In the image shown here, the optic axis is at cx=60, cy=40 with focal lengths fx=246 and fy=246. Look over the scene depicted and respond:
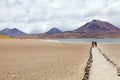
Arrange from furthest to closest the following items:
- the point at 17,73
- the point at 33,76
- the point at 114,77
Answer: the point at 17,73, the point at 33,76, the point at 114,77

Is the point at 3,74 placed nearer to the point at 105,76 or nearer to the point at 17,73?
the point at 17,73

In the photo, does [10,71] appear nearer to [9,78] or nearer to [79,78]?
[9,78]

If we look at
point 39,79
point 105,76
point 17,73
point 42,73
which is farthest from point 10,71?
point 105,76

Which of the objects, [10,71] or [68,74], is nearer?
[68,74]

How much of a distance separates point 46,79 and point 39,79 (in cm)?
40

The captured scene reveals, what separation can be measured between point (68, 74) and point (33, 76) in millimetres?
2271

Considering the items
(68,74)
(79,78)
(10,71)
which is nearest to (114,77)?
(79,78)

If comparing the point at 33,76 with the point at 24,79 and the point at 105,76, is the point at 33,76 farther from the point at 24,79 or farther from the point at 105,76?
the point at 105,76

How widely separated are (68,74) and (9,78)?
3.73 meters

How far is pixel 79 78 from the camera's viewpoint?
13953 mm

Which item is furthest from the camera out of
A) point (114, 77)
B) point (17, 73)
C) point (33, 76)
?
point (17, 73)

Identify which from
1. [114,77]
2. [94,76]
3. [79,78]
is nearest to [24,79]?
[79,78]

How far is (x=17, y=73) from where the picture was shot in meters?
15.9

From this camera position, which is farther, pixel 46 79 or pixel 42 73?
pixel 42 73
